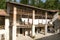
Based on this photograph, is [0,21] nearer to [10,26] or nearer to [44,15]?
[10,26]

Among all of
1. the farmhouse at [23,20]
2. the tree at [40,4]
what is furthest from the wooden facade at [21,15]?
the tree at [40,4]

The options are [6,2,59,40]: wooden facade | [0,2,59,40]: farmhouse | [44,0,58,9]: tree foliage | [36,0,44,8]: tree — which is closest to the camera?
[0,2,59,40]: farmhouse

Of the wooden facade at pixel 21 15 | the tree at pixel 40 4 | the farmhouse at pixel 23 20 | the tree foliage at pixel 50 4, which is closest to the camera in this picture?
the farmhouse at pixel 23 20

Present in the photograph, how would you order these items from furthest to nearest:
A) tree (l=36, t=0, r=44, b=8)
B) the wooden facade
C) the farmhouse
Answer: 1. tree (l=36, t=0, r=44, b=8)
2. the wooden facade
3. the farmhouse

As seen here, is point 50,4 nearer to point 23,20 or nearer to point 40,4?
point 40,4

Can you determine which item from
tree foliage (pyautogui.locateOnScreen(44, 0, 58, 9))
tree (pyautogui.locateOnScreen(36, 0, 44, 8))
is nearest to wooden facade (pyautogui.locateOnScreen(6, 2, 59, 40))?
tree foliage (pyautogui.locateOnScreen(44, 0, 58, 9))

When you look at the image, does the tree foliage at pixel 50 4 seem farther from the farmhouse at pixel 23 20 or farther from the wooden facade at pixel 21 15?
the wooden facade at pixel 21 15

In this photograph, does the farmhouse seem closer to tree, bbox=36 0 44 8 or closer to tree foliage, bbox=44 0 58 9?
tree foliage, bbox=44 0 58 9

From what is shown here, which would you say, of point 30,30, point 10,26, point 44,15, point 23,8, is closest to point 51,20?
point 44,15

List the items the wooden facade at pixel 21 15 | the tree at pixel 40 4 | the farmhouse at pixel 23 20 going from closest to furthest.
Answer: the farmhouse at pixel 23 20, the wooden facade at pixel 21 15, the tree at pixel 40 4

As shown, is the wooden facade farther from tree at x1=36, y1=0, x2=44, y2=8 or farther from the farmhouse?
tree at x1=36, y1=0, x2=44, y2=8

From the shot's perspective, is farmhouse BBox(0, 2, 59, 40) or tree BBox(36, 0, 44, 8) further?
tree BBox(36, 0, 44, 8)

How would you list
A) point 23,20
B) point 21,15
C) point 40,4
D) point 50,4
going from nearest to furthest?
1. point 21,15
2. point 23,20
3. point 50,4
4. point 40,4

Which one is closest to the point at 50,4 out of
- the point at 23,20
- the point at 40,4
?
the point at 40,4
